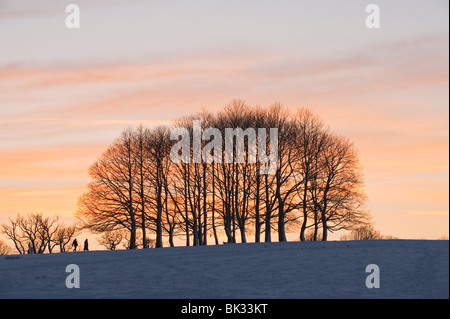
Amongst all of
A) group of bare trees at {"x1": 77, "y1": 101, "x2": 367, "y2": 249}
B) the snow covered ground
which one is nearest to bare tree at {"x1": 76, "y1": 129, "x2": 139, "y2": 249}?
group of bare trees at {"x1": 77, "y1": 101, "x2": 367, "y2": 249}

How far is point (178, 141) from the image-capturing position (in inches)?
3068

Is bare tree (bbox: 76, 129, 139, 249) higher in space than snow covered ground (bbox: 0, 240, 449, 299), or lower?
higher

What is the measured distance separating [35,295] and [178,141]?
4734cm

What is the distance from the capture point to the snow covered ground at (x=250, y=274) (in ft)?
100

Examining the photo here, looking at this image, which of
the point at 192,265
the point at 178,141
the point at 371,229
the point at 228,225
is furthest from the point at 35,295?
the point at 371,229

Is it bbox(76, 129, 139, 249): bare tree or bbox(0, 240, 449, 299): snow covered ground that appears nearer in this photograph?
bbox(0, 240, 449, 299): snow covered ground

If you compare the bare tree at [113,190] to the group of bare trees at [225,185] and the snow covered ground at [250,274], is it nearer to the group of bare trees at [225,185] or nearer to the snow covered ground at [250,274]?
the group of bare trees at [225,185]

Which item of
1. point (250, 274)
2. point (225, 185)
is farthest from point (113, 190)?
point (250, 274)

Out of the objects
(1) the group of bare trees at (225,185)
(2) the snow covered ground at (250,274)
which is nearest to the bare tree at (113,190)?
(1) the group of bare trees at (225,185)

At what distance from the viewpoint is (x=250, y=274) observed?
36.9 metres

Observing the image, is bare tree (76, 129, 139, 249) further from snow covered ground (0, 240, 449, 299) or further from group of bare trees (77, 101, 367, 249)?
snow covered ground (0, 240, 449, 299)

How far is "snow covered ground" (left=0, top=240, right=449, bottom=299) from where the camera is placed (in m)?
30.6
